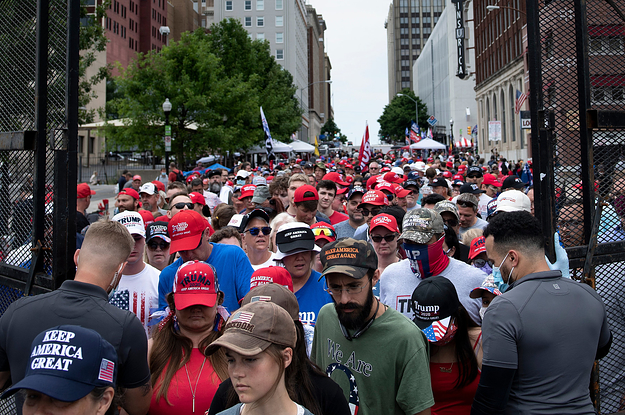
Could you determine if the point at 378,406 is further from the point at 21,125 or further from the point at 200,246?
the point at 21,125

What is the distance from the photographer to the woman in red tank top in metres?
3.21

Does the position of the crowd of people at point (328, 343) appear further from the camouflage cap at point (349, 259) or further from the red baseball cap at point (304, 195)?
the red baseball cap at point (304, 195)

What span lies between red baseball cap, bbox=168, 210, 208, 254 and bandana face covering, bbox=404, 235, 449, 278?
1.69 metres

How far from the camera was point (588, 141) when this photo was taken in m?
3.66

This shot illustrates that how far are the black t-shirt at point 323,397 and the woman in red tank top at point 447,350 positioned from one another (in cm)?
78

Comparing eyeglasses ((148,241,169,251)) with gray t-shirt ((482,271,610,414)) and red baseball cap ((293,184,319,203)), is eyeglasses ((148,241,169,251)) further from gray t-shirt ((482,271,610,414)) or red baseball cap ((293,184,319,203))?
gray t-shirt ((482,271,610,414))

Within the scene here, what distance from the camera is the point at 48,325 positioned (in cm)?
283

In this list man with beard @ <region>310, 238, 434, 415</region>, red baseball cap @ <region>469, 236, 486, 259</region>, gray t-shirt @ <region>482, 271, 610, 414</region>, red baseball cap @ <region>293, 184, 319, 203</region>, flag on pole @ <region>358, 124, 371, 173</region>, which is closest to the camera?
gray t-shirt @ <region>482, 271, 610, 414</region>

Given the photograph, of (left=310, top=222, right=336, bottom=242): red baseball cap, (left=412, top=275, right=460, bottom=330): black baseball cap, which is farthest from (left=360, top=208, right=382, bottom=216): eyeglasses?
(left=412, top=275, right=460, bottom=330): black baseball cap

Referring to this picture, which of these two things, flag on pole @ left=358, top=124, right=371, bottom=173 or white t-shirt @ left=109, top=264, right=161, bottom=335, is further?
flag on pole @ left=358, top=124, right=371, bottom=173

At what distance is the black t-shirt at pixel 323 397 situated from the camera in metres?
2.59

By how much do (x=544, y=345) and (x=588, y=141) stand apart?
157cm

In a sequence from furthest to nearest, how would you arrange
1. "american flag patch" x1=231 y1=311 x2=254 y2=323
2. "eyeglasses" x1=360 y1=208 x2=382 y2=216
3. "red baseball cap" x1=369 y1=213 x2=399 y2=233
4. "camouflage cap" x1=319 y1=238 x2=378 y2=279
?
"eyeglasses" x1=360 y1=208 x2=382 y2=216
"red baseball cap" x1=369 y1=213 x2=399 y2=233
"camouflage cap" x1=319 y1=238 x2=378 y2=279
"american flag patch" x1=231 y1=311 x2=254 y2=323

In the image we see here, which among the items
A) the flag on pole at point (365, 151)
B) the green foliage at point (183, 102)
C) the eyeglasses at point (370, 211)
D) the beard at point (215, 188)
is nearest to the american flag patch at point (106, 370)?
the eyeglasses at point (370, 211)
